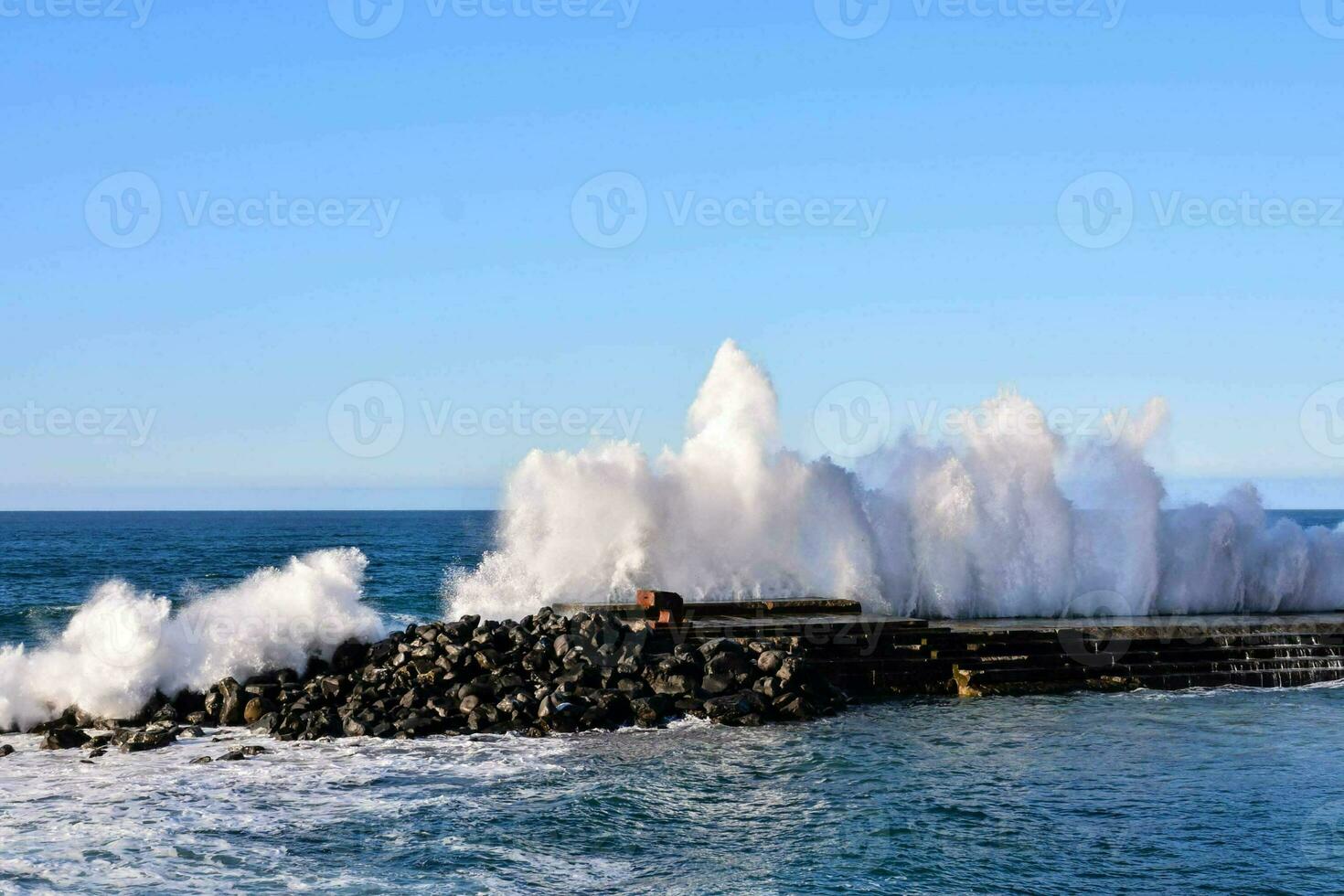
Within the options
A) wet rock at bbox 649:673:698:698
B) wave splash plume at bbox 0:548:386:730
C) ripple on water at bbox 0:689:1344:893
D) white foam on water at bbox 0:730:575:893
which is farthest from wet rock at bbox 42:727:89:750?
wet rock at bbox 649:673:698:698

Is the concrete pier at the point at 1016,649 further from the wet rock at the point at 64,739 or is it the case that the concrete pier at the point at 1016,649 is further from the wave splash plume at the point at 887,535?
the wet rock at the point at 64,739

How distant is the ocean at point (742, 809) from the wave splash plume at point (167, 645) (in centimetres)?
152

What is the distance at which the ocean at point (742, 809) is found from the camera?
11.2 m

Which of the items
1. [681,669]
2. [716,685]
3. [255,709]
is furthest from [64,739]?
[716,685]

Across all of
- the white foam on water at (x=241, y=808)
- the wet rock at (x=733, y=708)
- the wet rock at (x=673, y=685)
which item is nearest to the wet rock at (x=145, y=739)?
the white foam on water at (x=241, y=808)

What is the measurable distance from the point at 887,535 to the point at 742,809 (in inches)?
574

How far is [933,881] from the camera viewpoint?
1095 cm

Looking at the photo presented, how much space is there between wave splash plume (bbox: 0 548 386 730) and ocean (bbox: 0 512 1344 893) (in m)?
1.52

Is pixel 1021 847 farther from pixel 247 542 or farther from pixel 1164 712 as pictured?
pixel 247 542

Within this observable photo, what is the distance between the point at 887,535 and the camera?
88.9 feet

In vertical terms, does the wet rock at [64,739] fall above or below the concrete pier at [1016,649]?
below

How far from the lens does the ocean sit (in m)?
11.2

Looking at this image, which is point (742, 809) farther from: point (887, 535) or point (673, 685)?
point (887, 535)

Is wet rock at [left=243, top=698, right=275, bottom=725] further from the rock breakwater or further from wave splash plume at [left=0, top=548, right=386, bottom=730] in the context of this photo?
wave splash plume at [left=0, top=548, right=386, bottom=730]
